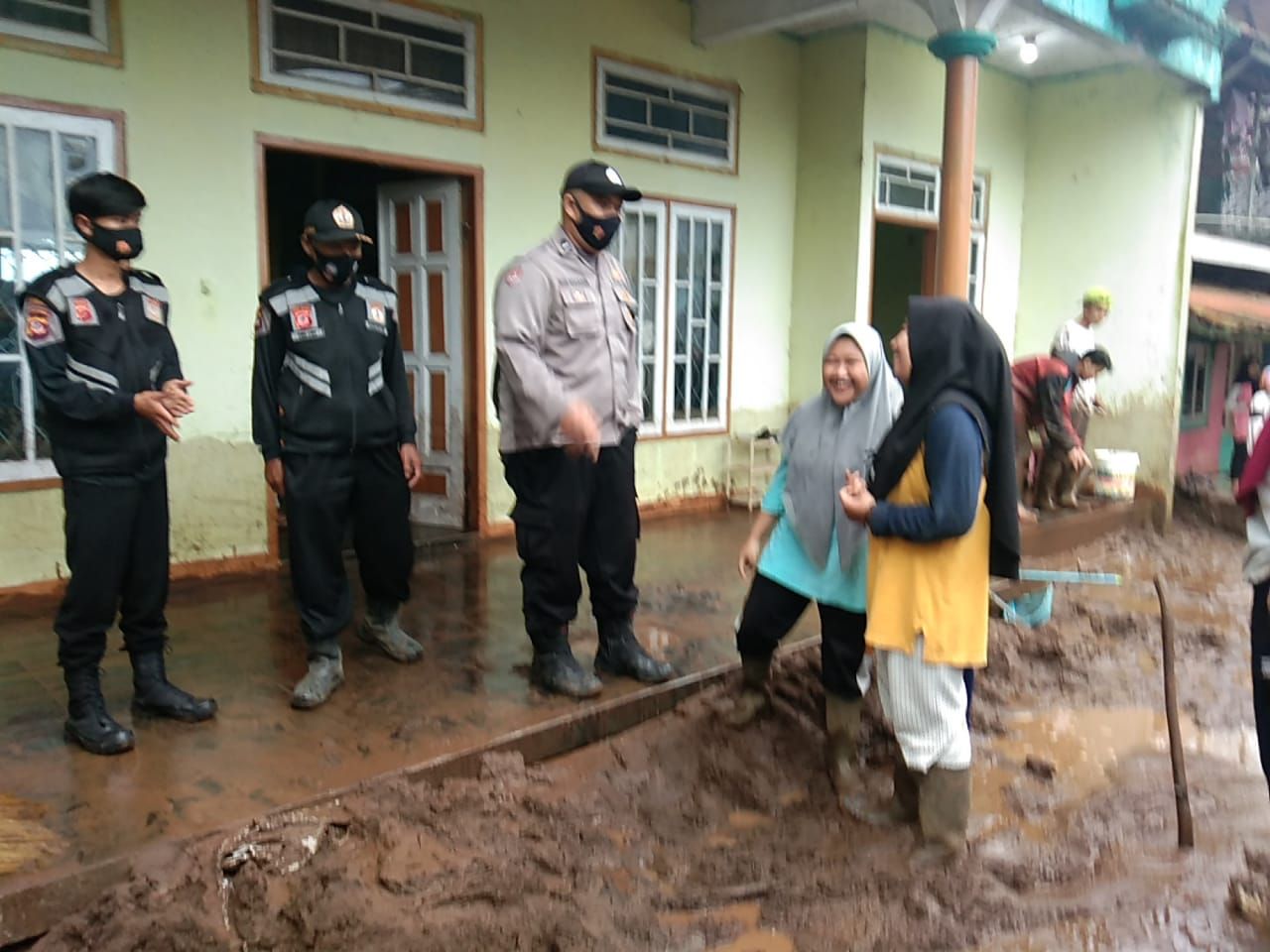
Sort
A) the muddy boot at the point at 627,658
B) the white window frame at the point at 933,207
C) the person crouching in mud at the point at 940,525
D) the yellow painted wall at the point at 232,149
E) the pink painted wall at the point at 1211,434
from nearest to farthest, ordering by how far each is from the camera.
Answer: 1. the person crouching in mud at the point at 940,525
2. the muddy boot at the point at 627,658
3. the yellow painted wall at the point at 232,149
4. the white window frame at the point at 933,207
5. the pink painted wall at the point at 1211,434

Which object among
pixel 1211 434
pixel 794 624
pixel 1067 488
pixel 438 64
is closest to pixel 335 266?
pixel 794 624

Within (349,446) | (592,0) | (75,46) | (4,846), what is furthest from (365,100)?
(4,846)

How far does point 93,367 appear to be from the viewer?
3.13 meters

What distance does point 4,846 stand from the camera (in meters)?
2.63

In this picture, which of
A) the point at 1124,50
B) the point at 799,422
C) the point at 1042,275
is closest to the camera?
the point at 799,422

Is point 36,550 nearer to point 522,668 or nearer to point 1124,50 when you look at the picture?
point 522,668

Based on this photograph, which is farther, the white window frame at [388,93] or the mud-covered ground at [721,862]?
the white window frame at [388,93]

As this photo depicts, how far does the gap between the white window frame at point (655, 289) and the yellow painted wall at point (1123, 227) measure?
4567 millimetres

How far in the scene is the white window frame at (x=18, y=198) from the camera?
476 centimetres

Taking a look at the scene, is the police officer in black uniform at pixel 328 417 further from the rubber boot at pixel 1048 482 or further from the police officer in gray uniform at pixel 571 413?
the rubber boot at pixel 1048 482

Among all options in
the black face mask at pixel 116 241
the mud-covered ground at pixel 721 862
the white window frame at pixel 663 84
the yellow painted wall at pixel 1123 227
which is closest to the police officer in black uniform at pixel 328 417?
the black face mask at pixel 116 241

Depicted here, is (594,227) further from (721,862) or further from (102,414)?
(721,862)

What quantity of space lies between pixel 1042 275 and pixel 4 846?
9.90 metres

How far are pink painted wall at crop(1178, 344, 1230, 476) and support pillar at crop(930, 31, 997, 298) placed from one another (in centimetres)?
690
